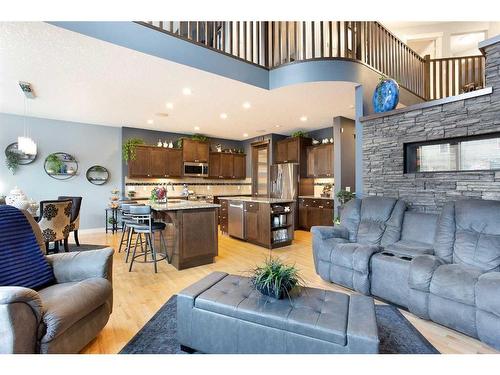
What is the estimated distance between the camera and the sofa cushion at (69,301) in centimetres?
149

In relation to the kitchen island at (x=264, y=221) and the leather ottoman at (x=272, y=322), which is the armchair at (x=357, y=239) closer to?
the leather ottoman at (x=272, y=322)

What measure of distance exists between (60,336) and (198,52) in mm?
3440

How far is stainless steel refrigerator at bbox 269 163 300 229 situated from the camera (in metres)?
6.93

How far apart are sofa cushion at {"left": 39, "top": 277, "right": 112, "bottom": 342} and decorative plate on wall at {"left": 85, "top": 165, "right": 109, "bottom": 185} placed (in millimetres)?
5202

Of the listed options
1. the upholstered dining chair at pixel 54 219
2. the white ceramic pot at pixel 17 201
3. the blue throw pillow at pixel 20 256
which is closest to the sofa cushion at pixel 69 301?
the blue throw pillow at pixel 20 256

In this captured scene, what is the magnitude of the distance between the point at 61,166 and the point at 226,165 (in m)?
4.36

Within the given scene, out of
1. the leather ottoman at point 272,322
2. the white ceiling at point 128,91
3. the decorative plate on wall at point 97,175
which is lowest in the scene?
the leather ottoman at point 272,322

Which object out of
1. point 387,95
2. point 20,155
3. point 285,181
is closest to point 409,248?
point 387,95

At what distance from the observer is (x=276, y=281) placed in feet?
5.73

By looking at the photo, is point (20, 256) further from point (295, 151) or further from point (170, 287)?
point (295, 151)

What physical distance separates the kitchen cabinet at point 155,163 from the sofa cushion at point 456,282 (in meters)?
6.43

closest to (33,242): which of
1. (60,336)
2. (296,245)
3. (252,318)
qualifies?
(60,336)

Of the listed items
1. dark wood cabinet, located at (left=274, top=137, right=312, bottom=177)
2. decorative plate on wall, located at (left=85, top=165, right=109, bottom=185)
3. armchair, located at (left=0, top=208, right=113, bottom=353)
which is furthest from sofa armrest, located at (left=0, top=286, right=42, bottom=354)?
dark wood cabinet, located at (left=274, top=137, right=312, bottom=177)
